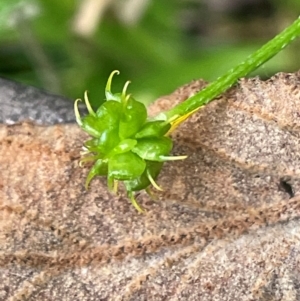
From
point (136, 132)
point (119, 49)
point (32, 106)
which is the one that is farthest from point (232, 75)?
point (119, 49)

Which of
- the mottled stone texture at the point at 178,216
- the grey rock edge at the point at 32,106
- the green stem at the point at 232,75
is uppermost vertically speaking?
the grey rock edge at the point at 32,106

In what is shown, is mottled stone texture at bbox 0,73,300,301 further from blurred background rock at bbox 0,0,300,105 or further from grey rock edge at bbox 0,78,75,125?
blurred background rock at bbox 0,0,300,105

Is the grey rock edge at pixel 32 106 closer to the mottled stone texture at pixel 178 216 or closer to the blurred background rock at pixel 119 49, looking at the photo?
the mottled stone texture at pixel 178 216

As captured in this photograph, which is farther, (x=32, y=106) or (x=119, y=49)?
(x=119, y=49)

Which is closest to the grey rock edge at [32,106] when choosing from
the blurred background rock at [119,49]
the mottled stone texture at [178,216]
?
the mottled stone texture at [178,216]

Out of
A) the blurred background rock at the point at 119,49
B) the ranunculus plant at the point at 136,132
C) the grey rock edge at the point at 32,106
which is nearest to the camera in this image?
the ranunculus plant at the point at 136,132

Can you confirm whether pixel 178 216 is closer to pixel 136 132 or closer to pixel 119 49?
pixel 136 132
